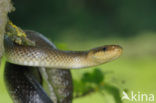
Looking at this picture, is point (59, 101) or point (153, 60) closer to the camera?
point (59, 101)

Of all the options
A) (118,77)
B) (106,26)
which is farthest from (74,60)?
(106,26)

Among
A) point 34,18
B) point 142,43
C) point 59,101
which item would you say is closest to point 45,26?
point 34,18

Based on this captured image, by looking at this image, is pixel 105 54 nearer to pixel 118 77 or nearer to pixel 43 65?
pixel 43 65

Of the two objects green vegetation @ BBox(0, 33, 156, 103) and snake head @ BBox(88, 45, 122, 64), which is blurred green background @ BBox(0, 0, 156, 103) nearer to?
green vegetation @ BBox(0, 33, 156, 103)

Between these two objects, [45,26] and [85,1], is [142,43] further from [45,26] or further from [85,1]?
[85,1]

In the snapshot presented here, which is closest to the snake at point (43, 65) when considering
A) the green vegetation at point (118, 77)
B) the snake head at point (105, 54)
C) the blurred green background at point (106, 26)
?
the snake head at point (105, 54)

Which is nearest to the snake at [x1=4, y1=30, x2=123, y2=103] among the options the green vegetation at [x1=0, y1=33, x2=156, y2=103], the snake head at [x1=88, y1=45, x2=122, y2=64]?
the snake head at [x1=88, y1=45, x2=122, y2=64]

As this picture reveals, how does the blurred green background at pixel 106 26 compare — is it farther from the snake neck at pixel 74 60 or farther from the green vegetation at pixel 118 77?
the snake neck at pixel 74 60
